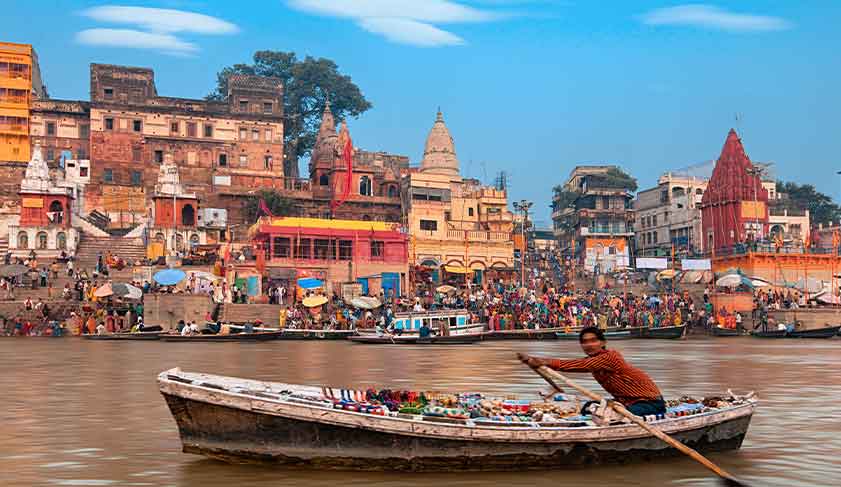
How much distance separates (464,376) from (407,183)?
3937cm

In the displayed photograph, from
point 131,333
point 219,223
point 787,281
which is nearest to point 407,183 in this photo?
point 219,223

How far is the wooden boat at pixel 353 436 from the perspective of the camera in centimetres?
870

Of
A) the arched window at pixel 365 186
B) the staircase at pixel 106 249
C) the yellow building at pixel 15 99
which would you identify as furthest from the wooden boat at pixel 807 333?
the yellow building at pixel 15 99

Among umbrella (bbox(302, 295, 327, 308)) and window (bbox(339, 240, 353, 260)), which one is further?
window (bbox(339, 240, 353, 260))

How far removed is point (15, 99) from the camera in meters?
60.1

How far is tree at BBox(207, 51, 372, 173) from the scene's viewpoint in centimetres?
7388

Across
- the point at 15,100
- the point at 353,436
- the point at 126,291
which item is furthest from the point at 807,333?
the point at 15,100

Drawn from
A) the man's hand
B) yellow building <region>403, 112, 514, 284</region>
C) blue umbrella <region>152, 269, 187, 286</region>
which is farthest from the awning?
the man's hand

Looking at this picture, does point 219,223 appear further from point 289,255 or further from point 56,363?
point 56,363

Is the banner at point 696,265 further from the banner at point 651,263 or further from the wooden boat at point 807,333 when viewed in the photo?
the wooden boat at point 807,333

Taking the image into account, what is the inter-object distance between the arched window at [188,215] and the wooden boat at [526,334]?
72.5 ft

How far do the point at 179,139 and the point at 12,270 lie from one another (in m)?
24.5

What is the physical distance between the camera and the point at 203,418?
896 cm

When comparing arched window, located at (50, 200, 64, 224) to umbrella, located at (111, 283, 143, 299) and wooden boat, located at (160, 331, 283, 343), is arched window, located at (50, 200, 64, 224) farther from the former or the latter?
wooden boat, located at (160, 331, 283, 343)
